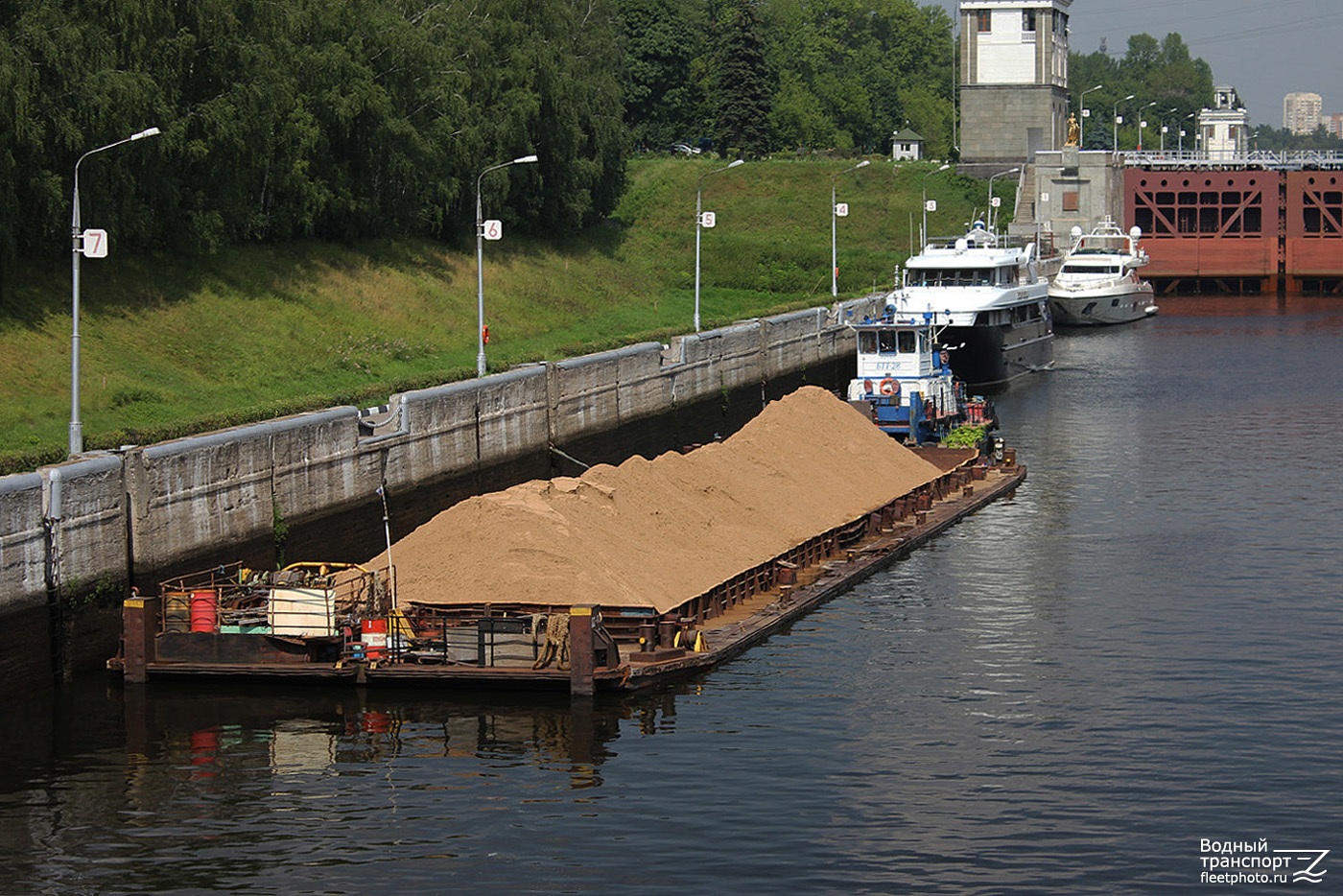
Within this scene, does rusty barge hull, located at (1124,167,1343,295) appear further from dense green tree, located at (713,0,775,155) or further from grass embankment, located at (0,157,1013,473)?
dense green tree, located at (713,0,775,155)

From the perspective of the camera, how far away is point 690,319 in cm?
8731

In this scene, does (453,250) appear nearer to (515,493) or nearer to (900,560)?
(900,560)

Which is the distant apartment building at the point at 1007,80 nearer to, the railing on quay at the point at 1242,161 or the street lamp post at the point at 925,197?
the railing on quay at the point at 1242,161

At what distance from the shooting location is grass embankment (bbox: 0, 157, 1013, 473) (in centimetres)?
4819

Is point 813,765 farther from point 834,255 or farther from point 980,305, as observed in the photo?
point 834,255

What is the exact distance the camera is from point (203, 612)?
30.4m

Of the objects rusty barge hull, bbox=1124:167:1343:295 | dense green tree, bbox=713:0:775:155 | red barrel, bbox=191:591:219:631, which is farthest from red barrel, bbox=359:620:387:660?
dense green tree, bbox=713:0:775:155

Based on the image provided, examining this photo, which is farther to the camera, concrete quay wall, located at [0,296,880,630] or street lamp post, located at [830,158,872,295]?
street lamp post, located at [830,158,872,295]

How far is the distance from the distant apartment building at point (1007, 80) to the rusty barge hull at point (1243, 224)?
960 cm

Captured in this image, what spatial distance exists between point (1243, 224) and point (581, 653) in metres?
104

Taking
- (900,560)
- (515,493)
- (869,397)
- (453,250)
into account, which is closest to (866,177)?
(453,250)

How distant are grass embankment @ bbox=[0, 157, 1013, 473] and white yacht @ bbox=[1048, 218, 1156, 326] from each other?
10101 mm

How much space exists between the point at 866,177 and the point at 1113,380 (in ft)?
165

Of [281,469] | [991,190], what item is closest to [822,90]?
[991,190]
